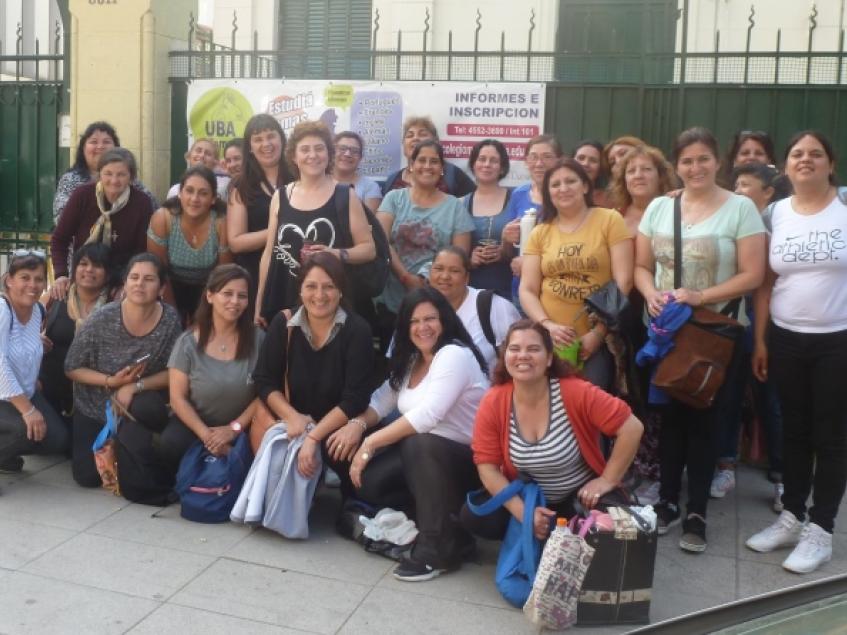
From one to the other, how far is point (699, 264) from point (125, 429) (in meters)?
3.15

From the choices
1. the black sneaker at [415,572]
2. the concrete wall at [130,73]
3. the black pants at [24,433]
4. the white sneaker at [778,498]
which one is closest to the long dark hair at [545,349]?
the black sneaker at [415,572]

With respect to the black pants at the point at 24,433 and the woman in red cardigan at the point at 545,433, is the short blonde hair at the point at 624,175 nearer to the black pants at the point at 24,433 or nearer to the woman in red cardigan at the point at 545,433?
the woman in red cardigan at the point at 545,433

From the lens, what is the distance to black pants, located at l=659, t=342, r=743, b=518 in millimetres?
4848

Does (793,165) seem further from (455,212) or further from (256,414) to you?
(256,414)

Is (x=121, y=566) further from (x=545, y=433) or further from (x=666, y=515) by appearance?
(x=666, y=515)

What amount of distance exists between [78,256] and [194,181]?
2.70ft

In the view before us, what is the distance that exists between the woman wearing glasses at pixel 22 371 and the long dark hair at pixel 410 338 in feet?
6.91

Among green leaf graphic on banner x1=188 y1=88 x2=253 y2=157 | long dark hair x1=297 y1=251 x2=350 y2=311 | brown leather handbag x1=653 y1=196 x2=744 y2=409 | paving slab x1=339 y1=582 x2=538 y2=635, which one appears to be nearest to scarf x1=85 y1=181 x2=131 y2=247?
green leaf graphic on banner x1=188 y1=88 x2=253 y2=157

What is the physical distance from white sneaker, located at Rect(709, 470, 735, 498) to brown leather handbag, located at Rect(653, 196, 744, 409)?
111 centimetres

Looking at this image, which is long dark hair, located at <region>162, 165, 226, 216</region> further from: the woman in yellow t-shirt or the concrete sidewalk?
the woman in yellow t-shirt

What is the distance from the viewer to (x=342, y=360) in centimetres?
523

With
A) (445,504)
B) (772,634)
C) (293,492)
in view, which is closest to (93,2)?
(293,492)

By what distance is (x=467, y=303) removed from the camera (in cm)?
547

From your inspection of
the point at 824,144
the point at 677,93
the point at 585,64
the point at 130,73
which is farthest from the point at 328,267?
the point at 130,73
